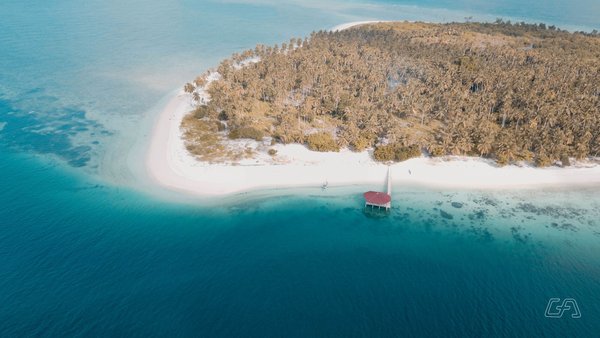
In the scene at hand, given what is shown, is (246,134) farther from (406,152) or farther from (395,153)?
(406,152)

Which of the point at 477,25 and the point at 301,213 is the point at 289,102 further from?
the point at 477,25

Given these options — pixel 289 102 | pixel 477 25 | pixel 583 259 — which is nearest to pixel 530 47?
pixel 477 25

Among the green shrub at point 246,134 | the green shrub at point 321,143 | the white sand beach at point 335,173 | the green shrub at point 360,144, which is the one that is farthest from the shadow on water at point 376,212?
the green shrub at point 246,134

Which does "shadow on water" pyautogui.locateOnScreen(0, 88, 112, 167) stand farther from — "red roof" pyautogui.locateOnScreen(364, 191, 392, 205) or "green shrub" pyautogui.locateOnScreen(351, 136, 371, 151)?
"red roof" pyautogui.locateOnScreen(364, 191, 392, 205)

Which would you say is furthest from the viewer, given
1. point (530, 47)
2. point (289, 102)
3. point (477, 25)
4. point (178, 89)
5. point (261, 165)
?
point (477, 25)

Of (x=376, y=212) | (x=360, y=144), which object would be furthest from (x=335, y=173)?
(x=376, y=212)

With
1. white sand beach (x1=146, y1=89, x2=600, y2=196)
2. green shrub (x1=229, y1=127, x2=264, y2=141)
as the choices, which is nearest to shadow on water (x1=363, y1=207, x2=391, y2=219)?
white sand beach (x1=146, y1=89, x2=600, y2=196)
